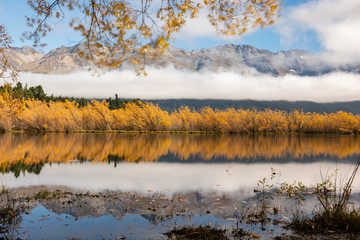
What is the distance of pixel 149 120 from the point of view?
35.8 m

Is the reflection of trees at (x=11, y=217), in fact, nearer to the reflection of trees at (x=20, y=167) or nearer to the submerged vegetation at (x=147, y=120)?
the reflection of trees at (x=20, y=167)

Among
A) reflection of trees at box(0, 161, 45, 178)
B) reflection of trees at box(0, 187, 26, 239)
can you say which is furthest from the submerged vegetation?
reflection of trees at box(0, 187, 26, 239)

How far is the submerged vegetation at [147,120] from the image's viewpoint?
33.9 metres

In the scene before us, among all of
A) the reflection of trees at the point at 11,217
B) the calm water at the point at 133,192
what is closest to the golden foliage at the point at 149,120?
the calm water at the point at 133,192

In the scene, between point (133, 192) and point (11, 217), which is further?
point (133, 192)

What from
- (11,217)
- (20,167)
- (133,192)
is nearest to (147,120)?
(20,167)

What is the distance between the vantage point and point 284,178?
32.1 ft

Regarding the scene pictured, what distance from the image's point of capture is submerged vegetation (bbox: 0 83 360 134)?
33.9 metres

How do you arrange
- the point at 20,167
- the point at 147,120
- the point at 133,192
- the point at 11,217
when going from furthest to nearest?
the point at 147,120, the point at 20,167, the point at 133,192, the point at 11,217

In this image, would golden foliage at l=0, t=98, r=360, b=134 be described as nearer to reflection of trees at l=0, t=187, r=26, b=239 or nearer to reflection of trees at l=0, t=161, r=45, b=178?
reflection of trees at l=0, t=161, r=45, b=178

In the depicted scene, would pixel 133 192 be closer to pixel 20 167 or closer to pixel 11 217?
pixel 11 217

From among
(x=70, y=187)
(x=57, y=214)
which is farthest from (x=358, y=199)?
(x=70, y=187)

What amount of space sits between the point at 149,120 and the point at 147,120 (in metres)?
0.25

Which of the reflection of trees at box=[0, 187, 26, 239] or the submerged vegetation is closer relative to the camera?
the reflection of trees at box=[0, 187, 26, 239]
